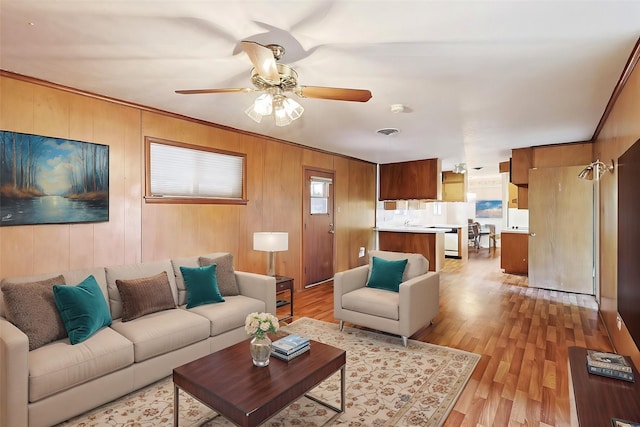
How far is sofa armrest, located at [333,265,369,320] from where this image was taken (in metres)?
3.64

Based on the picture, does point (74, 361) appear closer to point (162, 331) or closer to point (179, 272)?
point (162, 331)

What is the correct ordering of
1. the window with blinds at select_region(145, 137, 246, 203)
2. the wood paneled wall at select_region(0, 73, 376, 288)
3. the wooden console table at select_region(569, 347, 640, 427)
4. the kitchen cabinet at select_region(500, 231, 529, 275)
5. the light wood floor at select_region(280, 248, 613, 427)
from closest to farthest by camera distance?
1. the wooden console table at select_region(569, 347, 640, 427)
2. the light wood floor at select_region(280, 248, 613, 427)
3. the wood paneled wall at select_region(0, 73, 376, 288)
4. the window with blinds at select_region(145, 137, 246, 203)
5. the kitchen cabinet at select_region(500, 231, 529, 275)

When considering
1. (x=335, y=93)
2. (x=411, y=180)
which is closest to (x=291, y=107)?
(x=335, y=93)

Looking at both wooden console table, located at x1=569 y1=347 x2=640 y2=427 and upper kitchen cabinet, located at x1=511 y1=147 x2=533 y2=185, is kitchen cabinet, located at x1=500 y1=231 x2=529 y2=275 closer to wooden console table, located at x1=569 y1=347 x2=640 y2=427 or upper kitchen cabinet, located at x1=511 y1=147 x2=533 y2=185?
upper kitchen cabinet, located at x1=511 y1=147 x2=533 y2=185

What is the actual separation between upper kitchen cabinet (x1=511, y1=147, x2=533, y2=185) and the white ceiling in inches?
77.9

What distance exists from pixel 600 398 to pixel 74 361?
2920 mm

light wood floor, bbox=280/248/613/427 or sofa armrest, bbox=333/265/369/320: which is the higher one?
sofa armrest, bbox=333/265/369/320

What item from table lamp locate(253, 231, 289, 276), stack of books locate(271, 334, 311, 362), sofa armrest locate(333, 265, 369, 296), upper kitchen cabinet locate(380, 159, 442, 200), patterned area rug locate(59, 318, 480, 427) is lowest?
patterned area rug locate(59, 318, 480, 427)

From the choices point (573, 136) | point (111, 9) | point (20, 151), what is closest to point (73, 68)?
point (20, 151)

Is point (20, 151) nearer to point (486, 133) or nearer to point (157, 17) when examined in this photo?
point (157, 17)

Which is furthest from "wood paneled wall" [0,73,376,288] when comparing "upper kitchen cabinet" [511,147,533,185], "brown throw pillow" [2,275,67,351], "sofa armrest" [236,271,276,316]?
"upper kitchen cabinet" [511,147,533,185]

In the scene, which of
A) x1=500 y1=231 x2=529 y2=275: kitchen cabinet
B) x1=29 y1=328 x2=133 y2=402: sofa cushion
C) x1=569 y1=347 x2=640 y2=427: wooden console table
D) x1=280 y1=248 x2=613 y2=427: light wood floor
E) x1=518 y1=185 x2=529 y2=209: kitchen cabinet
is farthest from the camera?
x1=518 y1=185 x2=529 y2=209: kitchen cabinet

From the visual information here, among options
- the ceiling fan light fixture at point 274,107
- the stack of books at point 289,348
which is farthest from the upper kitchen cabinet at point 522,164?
the stack of books at point 289,348

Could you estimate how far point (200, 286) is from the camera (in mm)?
3219
